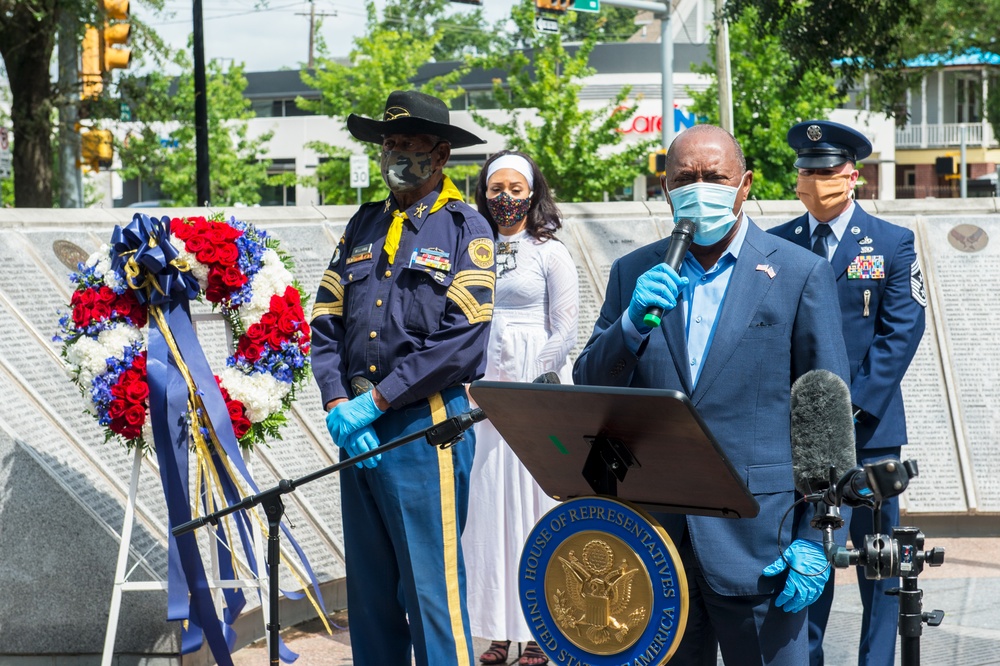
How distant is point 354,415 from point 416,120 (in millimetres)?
1026

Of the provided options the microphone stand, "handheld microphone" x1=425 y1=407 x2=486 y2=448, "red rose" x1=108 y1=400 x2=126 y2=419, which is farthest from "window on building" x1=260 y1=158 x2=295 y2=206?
"handheld microphone" x1=425 y1=407 x2=486 y2=448

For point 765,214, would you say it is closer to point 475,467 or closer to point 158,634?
point 475,467

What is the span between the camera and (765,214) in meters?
8.78

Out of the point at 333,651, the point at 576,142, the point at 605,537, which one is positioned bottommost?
the point at 333,651

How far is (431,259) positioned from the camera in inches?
164

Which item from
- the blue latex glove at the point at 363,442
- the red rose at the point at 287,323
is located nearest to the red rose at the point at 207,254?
the red rose at the point at 287,323

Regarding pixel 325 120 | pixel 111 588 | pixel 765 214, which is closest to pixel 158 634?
pixel 111 588

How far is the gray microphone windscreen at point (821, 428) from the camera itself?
2977 mm

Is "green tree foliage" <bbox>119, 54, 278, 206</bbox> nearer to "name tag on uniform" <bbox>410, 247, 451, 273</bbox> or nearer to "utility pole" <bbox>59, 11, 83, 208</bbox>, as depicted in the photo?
"utility pole" <bbox>59, 11, 83, 208</bbox>

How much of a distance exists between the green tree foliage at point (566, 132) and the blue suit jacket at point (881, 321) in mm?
22188

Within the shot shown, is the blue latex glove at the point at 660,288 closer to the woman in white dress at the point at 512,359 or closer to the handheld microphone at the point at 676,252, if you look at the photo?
the handheld microphone at the point at 676,252

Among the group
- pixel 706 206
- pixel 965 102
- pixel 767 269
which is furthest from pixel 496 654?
pixel 965 102

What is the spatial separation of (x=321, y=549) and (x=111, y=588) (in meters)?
1.31

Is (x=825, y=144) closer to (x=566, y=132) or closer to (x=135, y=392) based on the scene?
(x=135, y=392)
